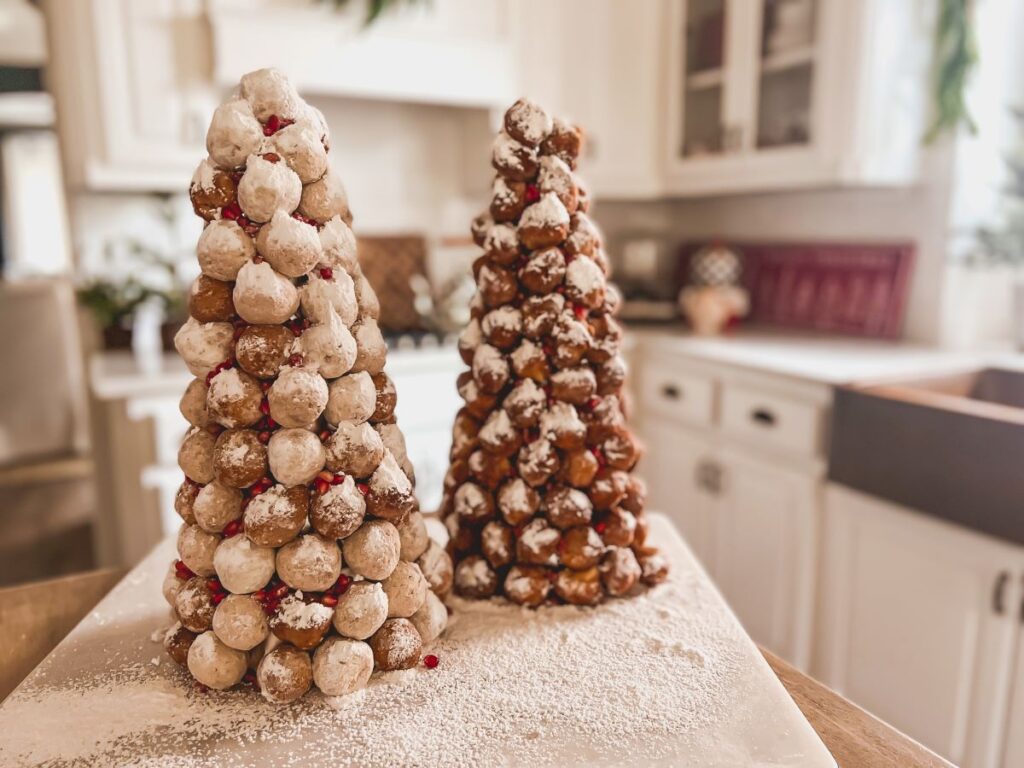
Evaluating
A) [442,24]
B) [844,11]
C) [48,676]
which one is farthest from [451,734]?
[442,24]

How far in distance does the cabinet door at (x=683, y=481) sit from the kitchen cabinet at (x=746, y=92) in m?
0.81

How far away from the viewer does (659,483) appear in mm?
2414

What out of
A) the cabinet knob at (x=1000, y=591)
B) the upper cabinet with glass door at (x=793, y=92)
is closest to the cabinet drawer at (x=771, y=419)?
the cabinet knob at (x=1000, y=591)

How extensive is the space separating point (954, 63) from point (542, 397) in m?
1.84

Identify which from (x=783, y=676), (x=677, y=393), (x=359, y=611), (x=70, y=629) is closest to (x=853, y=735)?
(x=783, y=676)

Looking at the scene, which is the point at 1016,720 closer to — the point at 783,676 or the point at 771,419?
the point at 771,419

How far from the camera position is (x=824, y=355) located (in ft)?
6.82

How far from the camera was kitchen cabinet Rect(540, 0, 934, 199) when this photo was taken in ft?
6.70

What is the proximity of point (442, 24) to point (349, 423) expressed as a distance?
2059 mm

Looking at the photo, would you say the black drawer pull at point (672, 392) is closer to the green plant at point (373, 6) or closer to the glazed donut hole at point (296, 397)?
the green plant at point (373, 6)

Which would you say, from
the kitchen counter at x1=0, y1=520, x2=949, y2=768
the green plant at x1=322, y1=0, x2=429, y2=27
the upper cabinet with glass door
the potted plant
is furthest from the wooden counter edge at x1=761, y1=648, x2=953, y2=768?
the green plant at x1=322, y1=0, x2=429, y2=27

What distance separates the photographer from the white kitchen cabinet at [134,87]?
2.05 m

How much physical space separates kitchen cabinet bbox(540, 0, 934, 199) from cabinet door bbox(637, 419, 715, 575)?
81 centimetres

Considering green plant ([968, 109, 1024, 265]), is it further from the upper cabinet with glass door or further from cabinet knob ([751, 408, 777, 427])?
cabinet knob ([751, 408, 777, 427])
